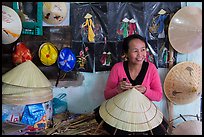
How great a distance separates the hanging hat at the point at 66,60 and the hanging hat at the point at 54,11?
0.24m

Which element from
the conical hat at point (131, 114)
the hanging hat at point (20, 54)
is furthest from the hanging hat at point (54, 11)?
the conical hat at point (131, 114)

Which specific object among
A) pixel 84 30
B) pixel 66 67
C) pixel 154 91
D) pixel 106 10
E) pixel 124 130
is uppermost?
pixel 106 10

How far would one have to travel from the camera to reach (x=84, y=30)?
198 cm

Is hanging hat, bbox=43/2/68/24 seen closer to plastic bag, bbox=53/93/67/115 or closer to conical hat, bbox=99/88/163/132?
plastic bag, bbox=53/93/67/115

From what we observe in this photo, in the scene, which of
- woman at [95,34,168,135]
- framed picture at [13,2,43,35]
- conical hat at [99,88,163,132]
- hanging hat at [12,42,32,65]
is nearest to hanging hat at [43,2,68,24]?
framed picture at [13,2,43,35]

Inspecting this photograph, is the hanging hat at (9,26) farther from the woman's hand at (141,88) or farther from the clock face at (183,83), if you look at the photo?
the clock face at (183,83)

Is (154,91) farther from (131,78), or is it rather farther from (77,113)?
(77,113)

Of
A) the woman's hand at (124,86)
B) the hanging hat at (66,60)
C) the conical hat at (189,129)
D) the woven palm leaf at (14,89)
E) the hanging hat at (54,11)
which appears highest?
the hanging hat at (54,11)

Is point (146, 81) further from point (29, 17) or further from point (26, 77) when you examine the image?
point (29, 17)

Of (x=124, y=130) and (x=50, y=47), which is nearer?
(x=124, y=130)

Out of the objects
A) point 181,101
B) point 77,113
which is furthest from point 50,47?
point 181,101

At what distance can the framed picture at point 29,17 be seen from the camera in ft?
6.36

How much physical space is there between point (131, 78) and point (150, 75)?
14 centimetres

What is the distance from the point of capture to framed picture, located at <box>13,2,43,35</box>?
76.4 inches
